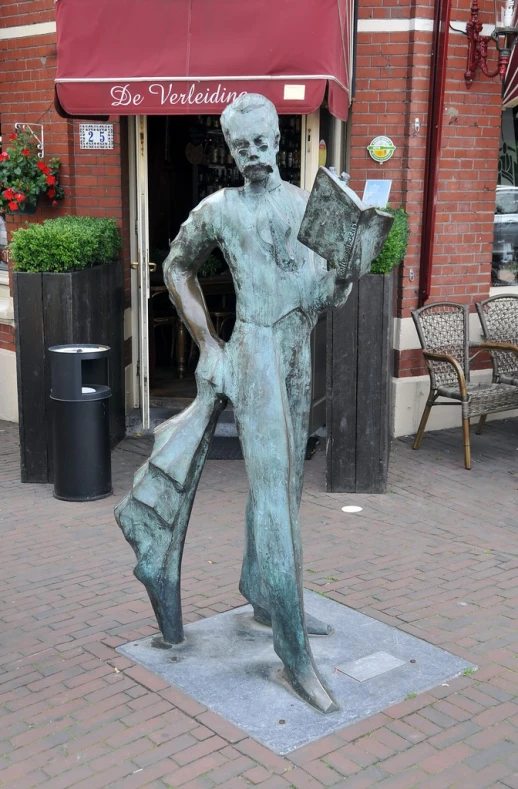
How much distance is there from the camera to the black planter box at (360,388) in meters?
6.61

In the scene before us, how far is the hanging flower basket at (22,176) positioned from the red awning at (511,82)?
4006 millimetres

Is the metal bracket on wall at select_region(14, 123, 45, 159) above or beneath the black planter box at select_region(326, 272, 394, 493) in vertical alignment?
above

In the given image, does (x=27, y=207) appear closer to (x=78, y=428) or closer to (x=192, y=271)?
(x=78, y=428)

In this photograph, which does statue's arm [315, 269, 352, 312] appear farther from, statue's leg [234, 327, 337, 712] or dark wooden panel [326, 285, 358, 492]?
dark wooden panel [326, 285, 358, 492]

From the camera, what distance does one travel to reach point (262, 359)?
3.92 m

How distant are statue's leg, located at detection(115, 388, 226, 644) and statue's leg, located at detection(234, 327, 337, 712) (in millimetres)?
230

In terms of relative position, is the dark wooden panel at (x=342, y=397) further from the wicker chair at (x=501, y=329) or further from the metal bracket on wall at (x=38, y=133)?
the metal bracket on wall at (x=38, y=133)

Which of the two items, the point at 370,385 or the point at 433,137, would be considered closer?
the point at 370,385

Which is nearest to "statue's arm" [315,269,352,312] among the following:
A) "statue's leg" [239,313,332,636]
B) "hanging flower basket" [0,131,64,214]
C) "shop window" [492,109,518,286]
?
"statue's leg" [239,313,332,636]

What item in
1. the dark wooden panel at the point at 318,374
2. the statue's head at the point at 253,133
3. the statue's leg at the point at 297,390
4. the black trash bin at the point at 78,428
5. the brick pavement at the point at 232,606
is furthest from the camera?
the dark wooden panel at the point at 318,374

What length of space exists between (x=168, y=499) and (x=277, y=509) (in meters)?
0.54

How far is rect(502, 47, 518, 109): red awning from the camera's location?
8203 mm

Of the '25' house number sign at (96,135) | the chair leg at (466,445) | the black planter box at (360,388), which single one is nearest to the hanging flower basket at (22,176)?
the '25' house number sign at (96,135)

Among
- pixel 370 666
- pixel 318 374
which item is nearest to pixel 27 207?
pixel 318 374
